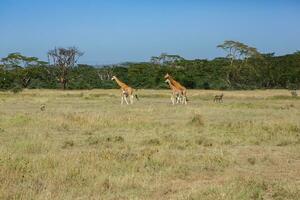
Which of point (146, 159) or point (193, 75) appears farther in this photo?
point (193, 75)

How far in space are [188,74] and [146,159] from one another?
188 feet

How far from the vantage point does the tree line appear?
214 feet

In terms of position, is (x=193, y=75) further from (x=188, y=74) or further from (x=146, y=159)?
(x=146, y=159)

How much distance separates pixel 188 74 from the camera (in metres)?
69.1

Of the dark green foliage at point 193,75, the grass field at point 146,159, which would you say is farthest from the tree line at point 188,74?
the grass field at point 146,159

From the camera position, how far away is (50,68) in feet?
237

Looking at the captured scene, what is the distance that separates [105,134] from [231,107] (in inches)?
499

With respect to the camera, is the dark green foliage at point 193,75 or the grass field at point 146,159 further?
the dark green foliage at point 193,75

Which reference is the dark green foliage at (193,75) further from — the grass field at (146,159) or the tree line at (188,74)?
the grass field at (146,159)

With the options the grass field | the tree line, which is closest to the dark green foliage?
the tree line

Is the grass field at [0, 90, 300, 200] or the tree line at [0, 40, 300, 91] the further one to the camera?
the tree line at [0, 40, 300, 91]

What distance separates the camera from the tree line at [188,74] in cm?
6525

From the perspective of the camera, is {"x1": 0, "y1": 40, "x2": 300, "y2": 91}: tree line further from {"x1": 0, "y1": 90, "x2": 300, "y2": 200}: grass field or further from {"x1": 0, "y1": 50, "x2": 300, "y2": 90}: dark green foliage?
{"x1": 0, "y1": 90, "x2": 300, "y2": 200}: grass field

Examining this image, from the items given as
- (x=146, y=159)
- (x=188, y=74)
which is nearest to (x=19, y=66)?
(x=188, y=74)
